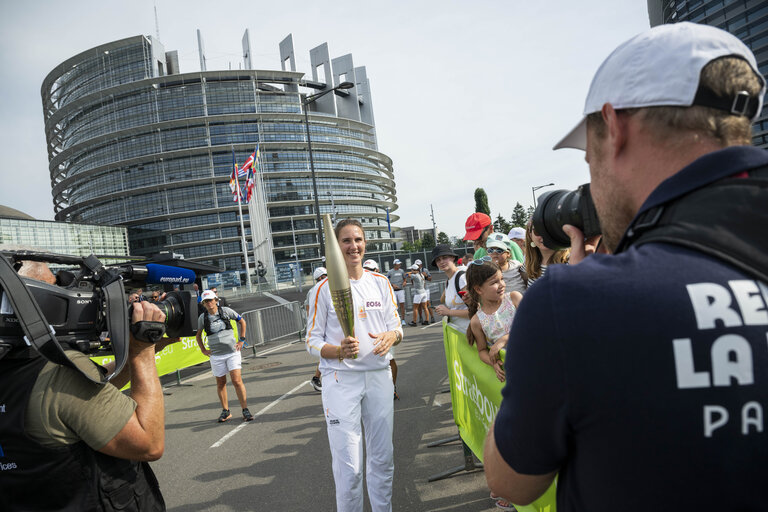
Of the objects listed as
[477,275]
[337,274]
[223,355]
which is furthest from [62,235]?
[337,274]

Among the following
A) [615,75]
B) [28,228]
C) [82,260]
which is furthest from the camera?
[28,228]

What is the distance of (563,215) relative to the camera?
4.74ft

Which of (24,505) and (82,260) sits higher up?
(82,260)

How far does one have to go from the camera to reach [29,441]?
1.71m

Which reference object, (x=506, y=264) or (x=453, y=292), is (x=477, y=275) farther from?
(x=453, y=292)

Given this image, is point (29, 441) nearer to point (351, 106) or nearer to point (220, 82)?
point (220, 82)

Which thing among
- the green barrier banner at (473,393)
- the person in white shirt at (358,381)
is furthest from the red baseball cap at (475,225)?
the person in white shirt at (358,381)

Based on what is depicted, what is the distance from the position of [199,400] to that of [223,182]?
75.9 metres

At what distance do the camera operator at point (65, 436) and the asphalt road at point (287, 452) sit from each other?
103 inches

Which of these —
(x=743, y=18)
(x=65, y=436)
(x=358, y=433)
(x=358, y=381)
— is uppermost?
(x=743, y=18)

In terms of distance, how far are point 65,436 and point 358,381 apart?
A: 194 centimetres

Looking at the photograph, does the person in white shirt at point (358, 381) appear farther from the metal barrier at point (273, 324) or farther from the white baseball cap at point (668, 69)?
the metal barrier at point (273, 324)

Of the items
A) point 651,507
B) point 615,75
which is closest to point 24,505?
point 651,507

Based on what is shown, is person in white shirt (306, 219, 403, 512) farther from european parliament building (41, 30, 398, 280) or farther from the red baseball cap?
european parliament building (41, 30, 398, 280)
